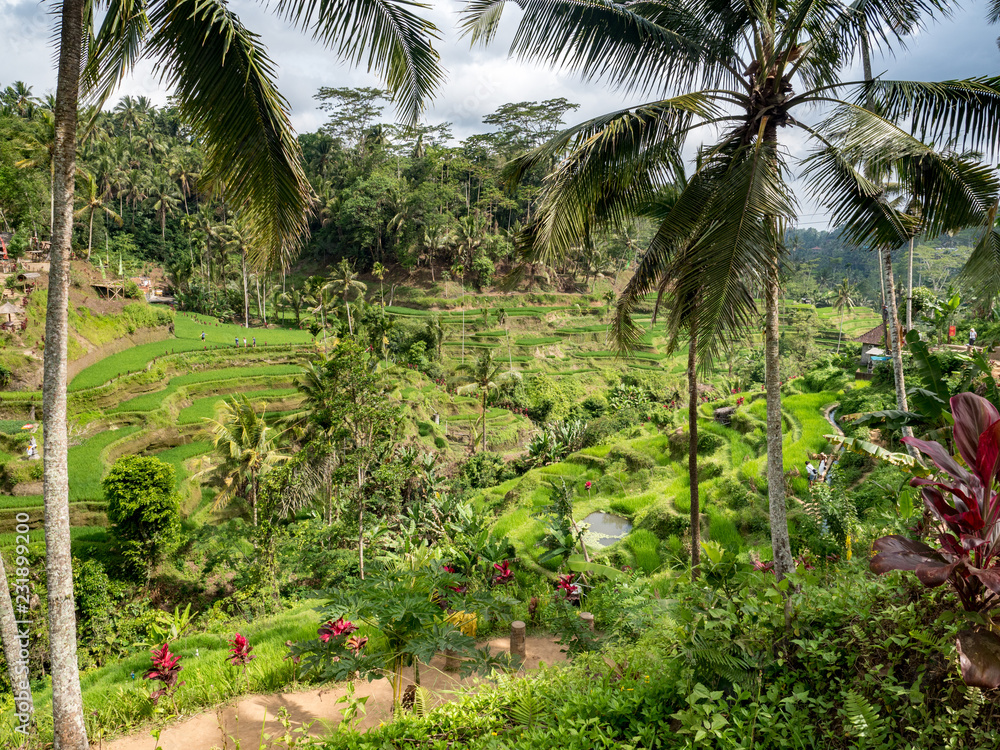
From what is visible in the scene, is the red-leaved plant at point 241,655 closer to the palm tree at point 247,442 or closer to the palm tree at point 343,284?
the palm tree at point 247,442

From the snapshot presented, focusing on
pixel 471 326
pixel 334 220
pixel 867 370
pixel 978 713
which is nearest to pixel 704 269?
pixel 978 713

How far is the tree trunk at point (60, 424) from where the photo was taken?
328 cm

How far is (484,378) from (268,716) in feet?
62.6

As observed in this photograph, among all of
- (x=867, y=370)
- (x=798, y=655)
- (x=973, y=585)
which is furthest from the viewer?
(x=867, y=370)

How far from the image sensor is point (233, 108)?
10.9 ft

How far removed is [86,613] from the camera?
37.9 feet

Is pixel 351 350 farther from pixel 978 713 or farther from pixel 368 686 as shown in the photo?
pixel 978 713

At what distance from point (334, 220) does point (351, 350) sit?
44.7m

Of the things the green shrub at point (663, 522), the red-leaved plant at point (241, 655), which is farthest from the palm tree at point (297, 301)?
the red-leaved plant at point (241, 655)

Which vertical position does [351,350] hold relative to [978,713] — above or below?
above

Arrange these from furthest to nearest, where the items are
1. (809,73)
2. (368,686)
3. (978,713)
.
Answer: (368,686)
(809,73)
(978,713)

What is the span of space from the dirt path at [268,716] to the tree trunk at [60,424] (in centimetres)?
76

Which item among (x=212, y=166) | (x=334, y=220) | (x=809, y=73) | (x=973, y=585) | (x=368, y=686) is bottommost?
(x=368, y=686)

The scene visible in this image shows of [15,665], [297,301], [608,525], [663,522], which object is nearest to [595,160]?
[15,665]
